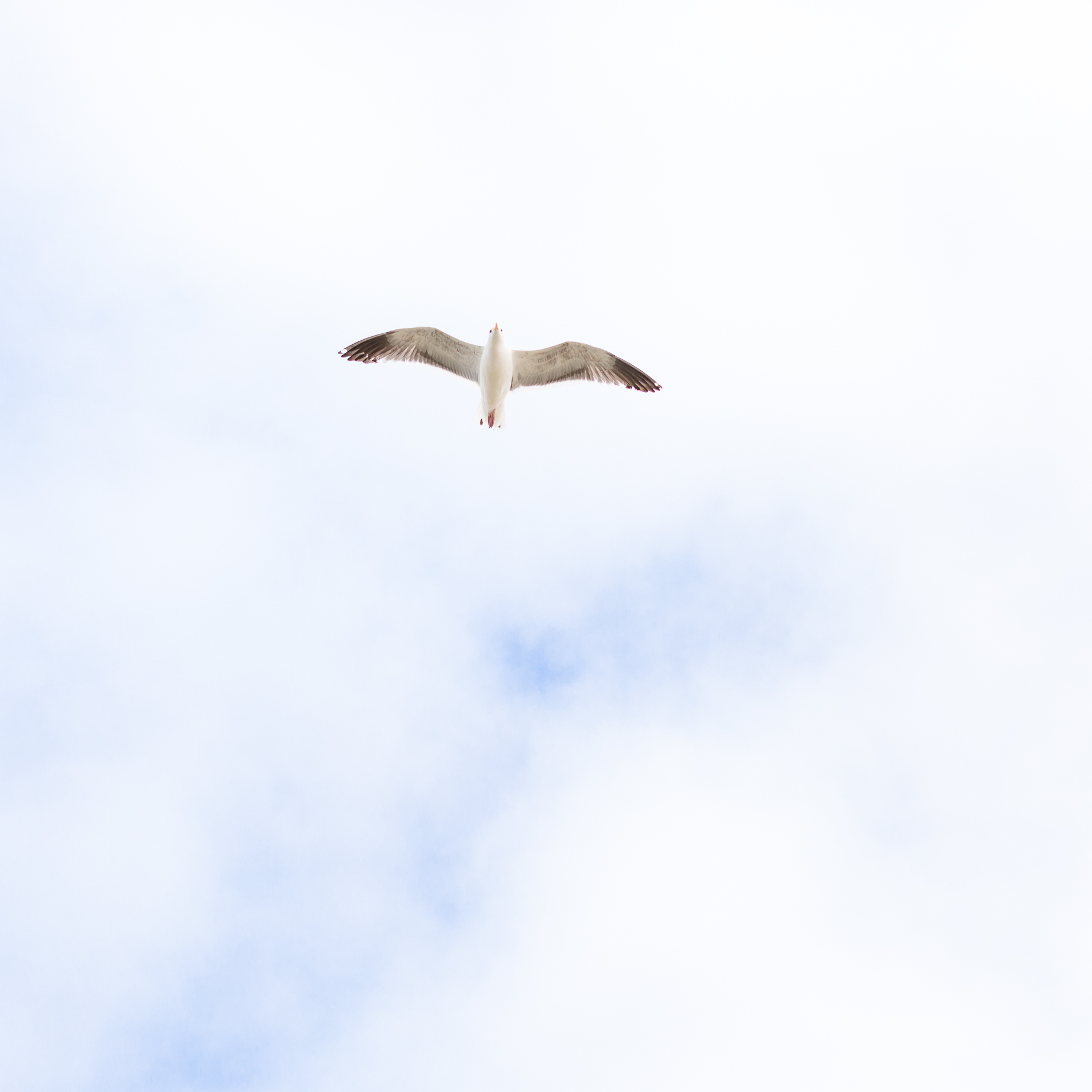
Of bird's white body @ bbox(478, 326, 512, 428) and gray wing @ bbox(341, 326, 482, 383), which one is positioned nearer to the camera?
bird's white body @ bbox(478, 326, 512, 428)

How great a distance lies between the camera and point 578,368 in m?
19.5

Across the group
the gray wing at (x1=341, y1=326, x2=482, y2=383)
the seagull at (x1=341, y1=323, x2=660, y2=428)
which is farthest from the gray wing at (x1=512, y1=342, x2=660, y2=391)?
the gray wing at (x1=341, y1=326, x2=482, y2=383)

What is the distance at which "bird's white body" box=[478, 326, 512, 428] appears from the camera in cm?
1814

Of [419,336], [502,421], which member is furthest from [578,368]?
[419,336]

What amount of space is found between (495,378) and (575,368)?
6.41ft

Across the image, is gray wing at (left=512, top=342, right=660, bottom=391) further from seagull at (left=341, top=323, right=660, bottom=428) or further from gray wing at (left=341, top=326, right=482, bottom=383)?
gray wing at (left=341, top=326, right=482, bottom=383)

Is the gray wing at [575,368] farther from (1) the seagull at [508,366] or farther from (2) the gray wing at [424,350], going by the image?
(2) the gray wing at [424,350]

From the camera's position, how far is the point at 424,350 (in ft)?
63.5

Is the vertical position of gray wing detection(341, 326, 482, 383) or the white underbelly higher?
gray wing detection(341, 326, 482, 383)

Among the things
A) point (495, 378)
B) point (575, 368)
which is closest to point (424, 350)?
point (495, 378)

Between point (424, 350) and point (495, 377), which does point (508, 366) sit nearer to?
point (495, 377)

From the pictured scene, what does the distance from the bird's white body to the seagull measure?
0.05 ft

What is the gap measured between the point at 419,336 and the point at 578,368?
3270 mm

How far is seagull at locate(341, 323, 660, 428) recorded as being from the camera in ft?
61.6
